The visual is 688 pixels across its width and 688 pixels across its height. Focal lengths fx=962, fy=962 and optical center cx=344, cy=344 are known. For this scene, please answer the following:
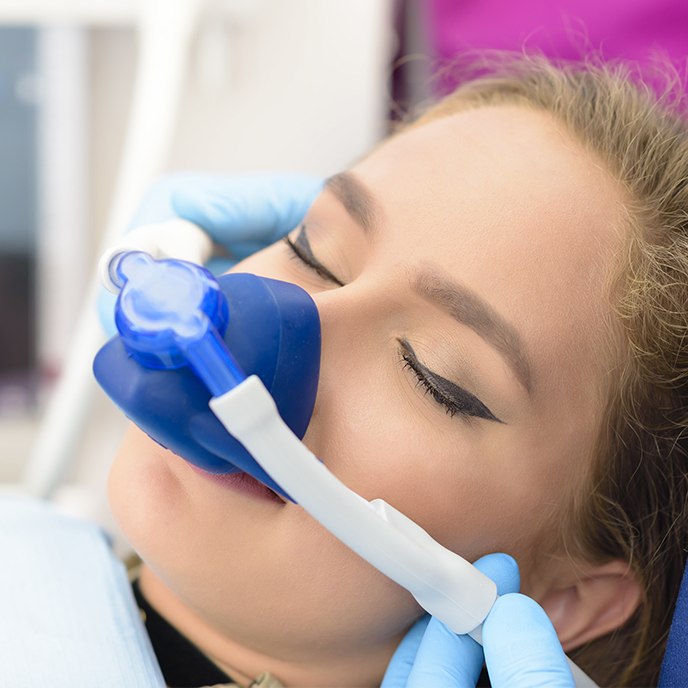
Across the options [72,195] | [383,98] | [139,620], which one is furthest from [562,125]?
[72,195]

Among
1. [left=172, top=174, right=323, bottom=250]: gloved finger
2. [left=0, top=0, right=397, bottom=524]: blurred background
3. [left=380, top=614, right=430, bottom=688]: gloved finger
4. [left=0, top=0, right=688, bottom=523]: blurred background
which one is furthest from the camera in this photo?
[left=0, top=0, right=397, bottom=524]: blurred background

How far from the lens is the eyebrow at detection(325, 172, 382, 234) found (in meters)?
0.93

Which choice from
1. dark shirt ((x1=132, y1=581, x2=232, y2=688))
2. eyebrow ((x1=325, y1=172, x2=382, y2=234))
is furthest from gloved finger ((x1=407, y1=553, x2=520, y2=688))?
eyebrow ((x1=325, y1=172, x2=382, y2=234))

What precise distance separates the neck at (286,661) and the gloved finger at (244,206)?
1.71 ft

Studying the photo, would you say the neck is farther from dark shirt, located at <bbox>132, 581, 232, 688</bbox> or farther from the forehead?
the forehead

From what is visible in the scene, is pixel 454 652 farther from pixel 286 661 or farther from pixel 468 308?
pixel 468 308

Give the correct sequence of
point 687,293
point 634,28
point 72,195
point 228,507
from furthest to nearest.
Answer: point 72,195 < point 634,28 < point 687,293 < point 228,507

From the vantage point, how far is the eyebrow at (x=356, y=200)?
93 centimetres

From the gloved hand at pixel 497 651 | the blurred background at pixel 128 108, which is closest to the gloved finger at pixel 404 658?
the gloved hand at pixel 497 651

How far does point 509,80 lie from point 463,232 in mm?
380

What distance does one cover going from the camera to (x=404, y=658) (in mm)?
958

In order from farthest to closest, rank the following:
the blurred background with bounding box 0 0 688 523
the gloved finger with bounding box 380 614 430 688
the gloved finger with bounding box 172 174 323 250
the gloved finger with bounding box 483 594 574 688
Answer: the blurred background with bounding box 0 0 688 523, the gloved finger with bounding box 172 174 323 250, the gloved finger with bounding box 380 614 430 688, the gloved finger with bounding box 483 594 574 688

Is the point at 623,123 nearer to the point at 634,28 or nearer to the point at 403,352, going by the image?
the point at 403,352

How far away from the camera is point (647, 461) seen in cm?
100
